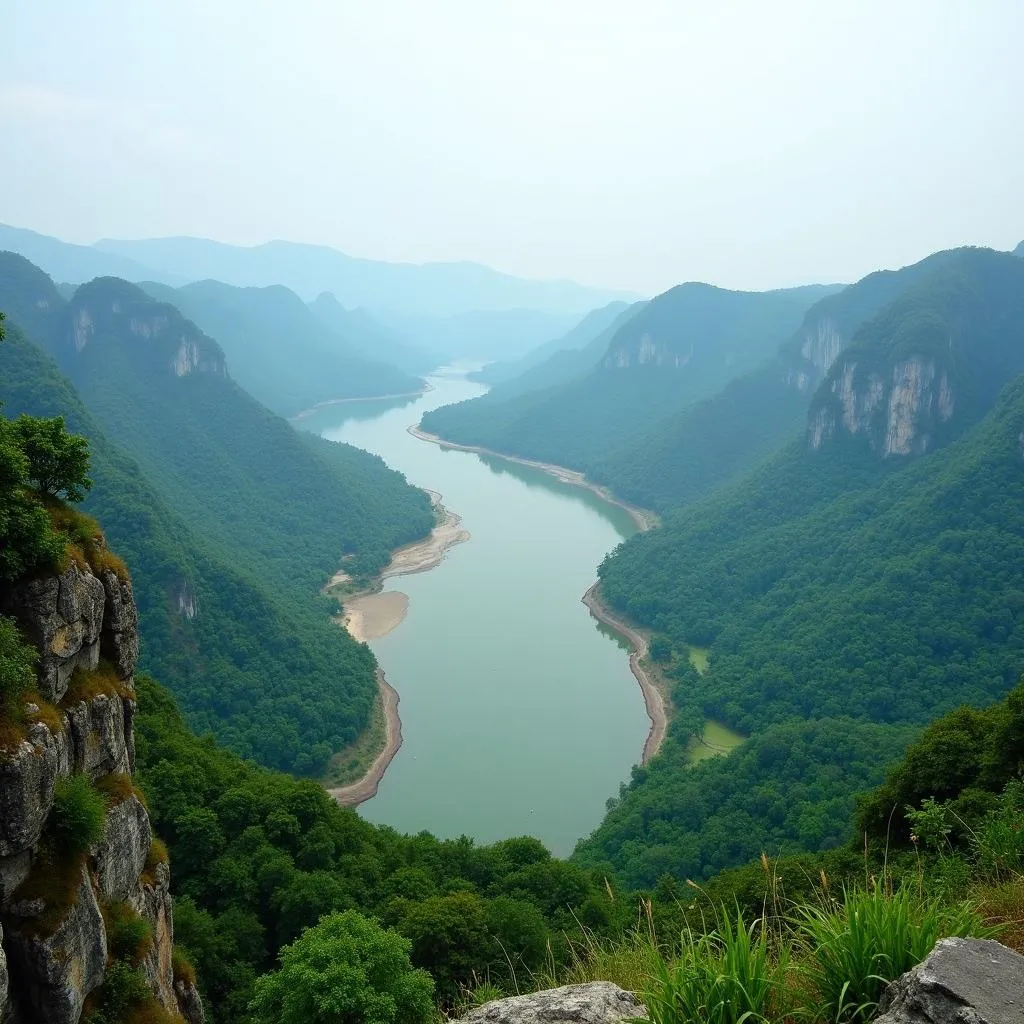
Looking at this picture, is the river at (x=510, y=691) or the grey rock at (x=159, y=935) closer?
the grey rock at (x=159, y=935)

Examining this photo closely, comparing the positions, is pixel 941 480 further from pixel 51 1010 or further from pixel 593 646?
pixel 51 1010

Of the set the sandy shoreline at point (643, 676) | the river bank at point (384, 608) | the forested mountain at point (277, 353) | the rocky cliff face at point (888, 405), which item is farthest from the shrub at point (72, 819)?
the forested mountain at point (277, 353)

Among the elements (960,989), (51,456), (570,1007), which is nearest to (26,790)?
(51,456)

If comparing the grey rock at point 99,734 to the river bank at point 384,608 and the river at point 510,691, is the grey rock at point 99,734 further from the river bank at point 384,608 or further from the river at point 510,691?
the river bank at point 384,608

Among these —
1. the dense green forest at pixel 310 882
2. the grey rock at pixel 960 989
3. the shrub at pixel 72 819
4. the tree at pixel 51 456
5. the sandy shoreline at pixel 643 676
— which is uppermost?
the tree at pixel 51 456

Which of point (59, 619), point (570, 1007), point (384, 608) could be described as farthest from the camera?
point (384, 608)

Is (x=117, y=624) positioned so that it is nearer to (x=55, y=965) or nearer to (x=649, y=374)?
(x=55, y=965)
